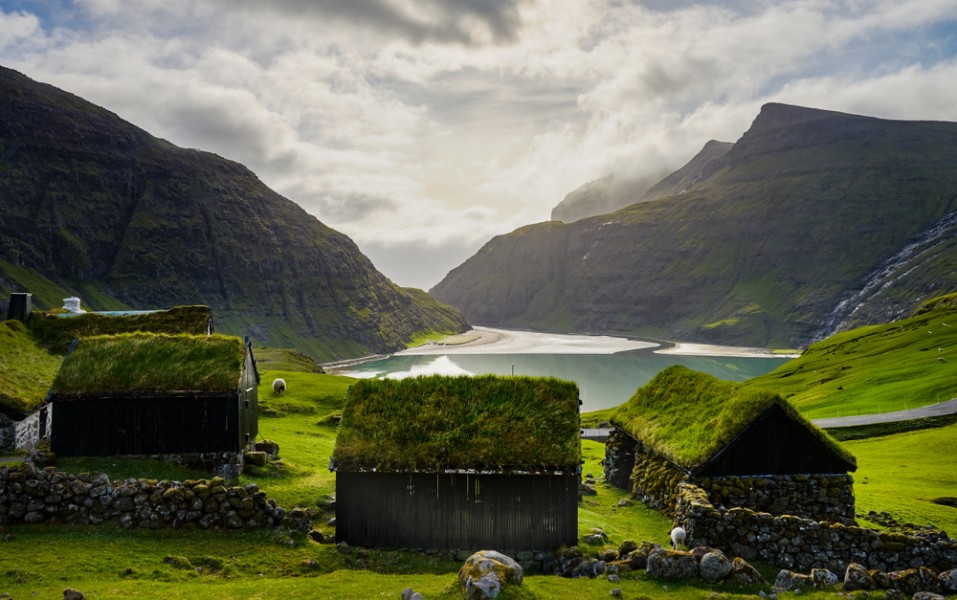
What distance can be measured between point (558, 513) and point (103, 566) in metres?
16.0

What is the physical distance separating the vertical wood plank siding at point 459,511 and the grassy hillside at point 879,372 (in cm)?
4634

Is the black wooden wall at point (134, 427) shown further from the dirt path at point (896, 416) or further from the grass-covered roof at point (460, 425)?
the dirt path at point (896, 416)

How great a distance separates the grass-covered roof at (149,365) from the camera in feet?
105

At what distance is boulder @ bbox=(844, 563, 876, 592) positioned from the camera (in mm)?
18172

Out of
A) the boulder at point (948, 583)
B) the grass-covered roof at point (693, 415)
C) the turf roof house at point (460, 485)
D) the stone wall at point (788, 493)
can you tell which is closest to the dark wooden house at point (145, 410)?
the turf roof house at point (460, 485)

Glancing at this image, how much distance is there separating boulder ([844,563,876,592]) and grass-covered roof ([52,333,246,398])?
2840 centimetres

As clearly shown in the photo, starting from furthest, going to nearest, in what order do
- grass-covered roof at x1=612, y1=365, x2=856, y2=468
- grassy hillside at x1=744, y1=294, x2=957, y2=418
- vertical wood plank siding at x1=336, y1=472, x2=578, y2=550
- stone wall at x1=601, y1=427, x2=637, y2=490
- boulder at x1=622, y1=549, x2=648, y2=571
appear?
grassy hillside at x1=744, y1=294, x2=957, y2=418, stone wall at x1=601, y1=427, x2=637, y2=490, grass-covered roof at x1=612, y1=365, x2=856, y2=468, vertical wood plank siding at x1=336, y1=472, x2=578, y2=550, boulder at x1=622, y1=549, x2=648, y2=571

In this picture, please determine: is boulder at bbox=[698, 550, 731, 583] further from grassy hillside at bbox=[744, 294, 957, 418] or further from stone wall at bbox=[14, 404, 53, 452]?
grassy hillside at bbox=[744, 294, 957, 418]

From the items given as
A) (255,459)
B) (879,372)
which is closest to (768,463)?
(255,459)

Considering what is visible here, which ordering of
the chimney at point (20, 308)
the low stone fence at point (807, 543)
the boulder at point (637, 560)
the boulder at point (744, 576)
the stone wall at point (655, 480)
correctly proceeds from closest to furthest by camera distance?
the boulder at point (744, 576)
the boulder at point (637, 560)
the low stone fence at point (807, 543)
the stone wall at point (655, 480)
the chimney at point (20, 308)

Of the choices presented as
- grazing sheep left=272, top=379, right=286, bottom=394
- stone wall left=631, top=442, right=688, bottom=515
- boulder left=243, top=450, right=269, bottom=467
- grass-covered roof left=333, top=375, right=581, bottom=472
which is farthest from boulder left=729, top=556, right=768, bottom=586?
grazing sheep left=272, top=379, right=286, bottom=394

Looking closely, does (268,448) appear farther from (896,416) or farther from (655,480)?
(896,416)

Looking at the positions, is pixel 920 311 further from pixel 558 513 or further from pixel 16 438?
pixel 16 438

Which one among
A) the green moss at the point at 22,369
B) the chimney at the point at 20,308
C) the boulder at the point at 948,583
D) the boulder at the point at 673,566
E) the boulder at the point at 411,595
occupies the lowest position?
the boulder at the point at 948,583
